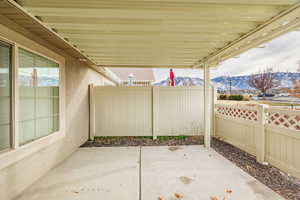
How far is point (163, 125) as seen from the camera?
204 inches

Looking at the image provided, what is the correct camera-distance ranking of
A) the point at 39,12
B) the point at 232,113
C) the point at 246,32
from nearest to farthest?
the point at 39,12
the point at 246,32
the point at 232,113

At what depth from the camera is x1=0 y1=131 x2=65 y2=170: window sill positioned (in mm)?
1930

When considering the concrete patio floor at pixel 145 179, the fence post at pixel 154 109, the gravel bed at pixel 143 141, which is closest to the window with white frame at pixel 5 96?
the concrete patio floor at pixel 145 179

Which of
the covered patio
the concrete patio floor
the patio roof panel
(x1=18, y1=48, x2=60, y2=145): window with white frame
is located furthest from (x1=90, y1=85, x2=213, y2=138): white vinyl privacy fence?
the patio roof panel

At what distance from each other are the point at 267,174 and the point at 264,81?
22851 mm

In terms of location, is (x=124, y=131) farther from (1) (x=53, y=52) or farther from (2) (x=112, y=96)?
(1) (x=53, y=52)

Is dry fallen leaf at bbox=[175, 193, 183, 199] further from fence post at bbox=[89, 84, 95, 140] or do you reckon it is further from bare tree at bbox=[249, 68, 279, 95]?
bare tree at bbox=[249, 68, 279, 95]

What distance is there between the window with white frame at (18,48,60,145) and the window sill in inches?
4.1

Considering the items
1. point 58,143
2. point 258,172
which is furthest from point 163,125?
point 58,143

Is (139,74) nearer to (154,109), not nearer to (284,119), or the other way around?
(154,109)

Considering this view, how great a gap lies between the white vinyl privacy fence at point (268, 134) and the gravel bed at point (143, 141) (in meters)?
1.23

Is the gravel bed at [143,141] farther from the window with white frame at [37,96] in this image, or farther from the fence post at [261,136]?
the window with white frame at [37,96]

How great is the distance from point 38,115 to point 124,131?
2888 millimetres

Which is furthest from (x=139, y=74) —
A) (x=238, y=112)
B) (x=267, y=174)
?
(x=267, y=174)
